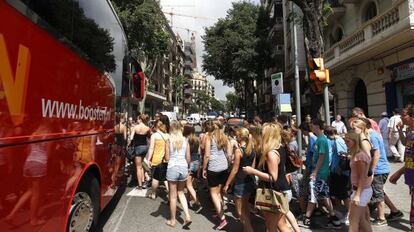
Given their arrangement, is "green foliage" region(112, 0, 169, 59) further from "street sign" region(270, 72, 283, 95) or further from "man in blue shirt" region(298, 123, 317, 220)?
"man in blue shirt" region(298, 123, 317, 220)

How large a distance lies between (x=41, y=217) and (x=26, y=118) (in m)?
0.94

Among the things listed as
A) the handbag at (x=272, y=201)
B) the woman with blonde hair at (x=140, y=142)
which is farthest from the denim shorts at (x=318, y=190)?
the woman with blonde hair at (x=140, y=142)

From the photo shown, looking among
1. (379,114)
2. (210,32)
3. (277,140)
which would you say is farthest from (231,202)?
(210,32)

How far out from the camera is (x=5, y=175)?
280 cm

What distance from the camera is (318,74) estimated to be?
319 inches

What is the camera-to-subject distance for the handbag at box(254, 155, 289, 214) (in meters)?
4.42

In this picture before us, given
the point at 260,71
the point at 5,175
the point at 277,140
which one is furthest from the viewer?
the point at 260,71

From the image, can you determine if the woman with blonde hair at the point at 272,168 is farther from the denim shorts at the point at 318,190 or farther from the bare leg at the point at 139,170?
the bare leg at the point at 139,170

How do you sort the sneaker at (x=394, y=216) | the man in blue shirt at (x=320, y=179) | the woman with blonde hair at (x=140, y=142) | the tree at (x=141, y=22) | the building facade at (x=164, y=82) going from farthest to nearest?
the building facade at (x=164, y=82), the tree at (x=141, y=22), the woman with blonde hair at (x=140, y=142), the sneaker at (x=394, y=216), the man in blue shirt at (x=320, y=179)

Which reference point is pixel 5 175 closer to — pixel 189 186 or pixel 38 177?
pixel 38 177

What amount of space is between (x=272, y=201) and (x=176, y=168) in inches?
90.2

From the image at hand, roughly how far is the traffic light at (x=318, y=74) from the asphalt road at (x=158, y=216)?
2.73 metres

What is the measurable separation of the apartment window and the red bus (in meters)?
15.7

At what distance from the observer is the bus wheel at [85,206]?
14.5 ft
